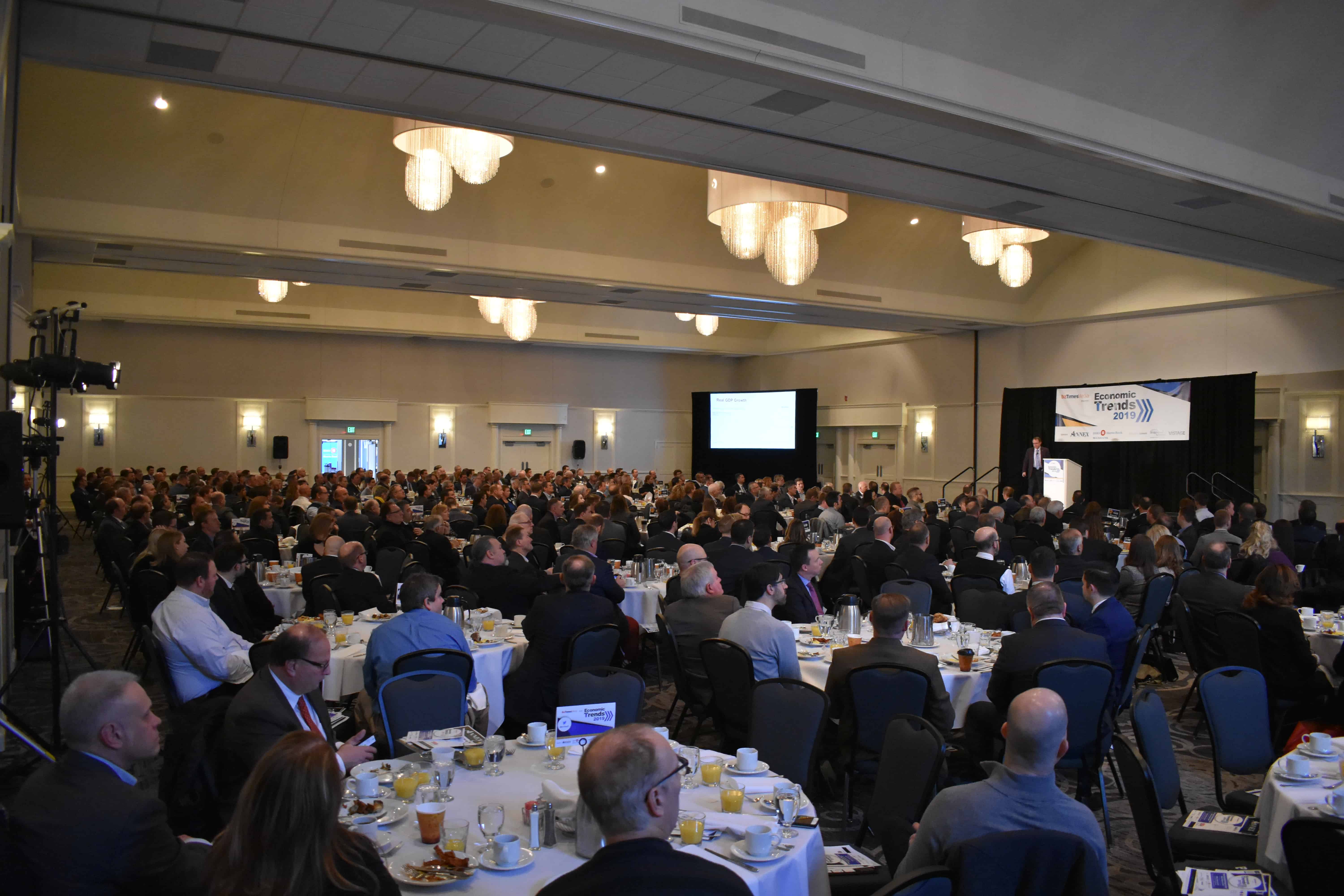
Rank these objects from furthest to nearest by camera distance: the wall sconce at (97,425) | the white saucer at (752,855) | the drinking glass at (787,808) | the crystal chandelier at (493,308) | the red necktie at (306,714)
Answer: the wall sconce at (97,425) → the crystal chandelier at (493,308) → the red necktie at (306,714) → the drinking glass at (787,808) → the white saucer at (752,855)

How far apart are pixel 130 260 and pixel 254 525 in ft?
16.2

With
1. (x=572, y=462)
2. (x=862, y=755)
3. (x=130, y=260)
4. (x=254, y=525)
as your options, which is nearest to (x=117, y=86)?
(x=130, y=260)

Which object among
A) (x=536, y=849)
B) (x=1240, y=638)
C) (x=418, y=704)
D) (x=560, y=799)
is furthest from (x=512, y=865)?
(x=1240, y=638)

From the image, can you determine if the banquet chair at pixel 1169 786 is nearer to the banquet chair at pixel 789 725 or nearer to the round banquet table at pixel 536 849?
the banquet chair at pixel 789 725

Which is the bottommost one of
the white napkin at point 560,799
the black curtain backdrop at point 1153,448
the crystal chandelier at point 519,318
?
the white napkin at point 560,799

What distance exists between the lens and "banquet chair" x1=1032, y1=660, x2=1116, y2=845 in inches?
177

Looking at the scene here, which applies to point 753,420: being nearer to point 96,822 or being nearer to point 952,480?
point 952,480

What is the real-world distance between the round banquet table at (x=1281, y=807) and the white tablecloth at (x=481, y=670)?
3.81 metres

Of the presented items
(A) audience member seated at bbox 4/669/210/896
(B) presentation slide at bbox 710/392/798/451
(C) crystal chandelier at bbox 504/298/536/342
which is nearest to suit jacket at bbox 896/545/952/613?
(A) audience member seated at bbox 4/669/210/896

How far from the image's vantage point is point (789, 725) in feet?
13.4

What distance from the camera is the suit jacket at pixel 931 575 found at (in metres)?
7.61

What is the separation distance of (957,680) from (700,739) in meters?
1.89

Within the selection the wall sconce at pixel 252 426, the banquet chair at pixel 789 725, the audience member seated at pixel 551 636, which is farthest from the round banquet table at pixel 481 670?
the wall sconce at pixel 252 426

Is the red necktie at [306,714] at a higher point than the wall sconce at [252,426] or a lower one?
lower
